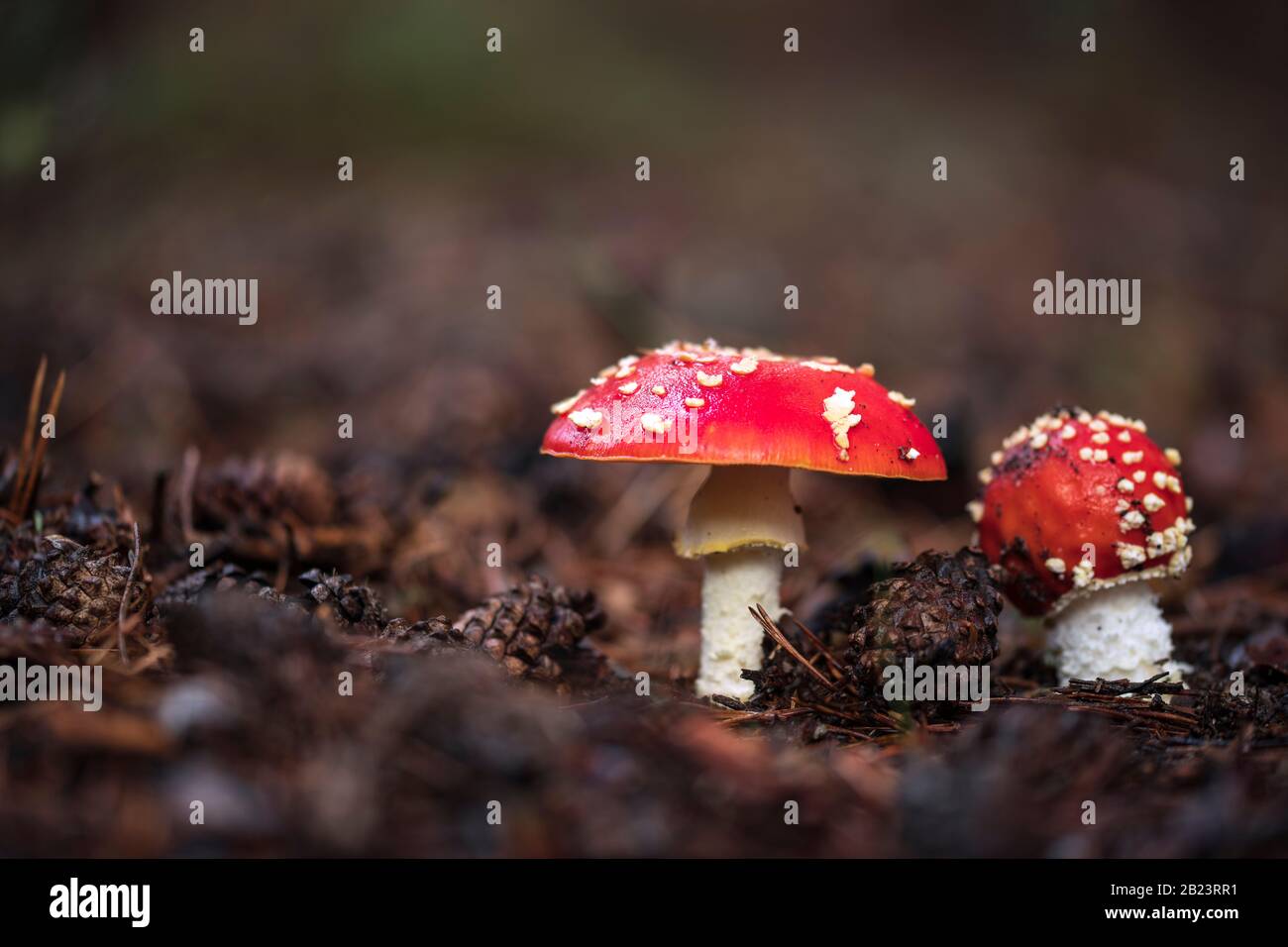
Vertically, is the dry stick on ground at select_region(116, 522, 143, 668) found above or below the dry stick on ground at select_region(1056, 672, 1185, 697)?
above

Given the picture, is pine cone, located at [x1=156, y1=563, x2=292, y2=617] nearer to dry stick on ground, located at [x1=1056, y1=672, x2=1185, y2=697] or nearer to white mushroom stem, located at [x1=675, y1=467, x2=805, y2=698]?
white mushroom stem, located at [x1=675, y1=467, x2=805, y2=698]

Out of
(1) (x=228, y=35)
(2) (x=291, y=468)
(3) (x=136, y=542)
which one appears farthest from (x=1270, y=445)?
(1) (x=228, y=35)

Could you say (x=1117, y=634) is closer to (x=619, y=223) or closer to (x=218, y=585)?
(x=218, y=585)

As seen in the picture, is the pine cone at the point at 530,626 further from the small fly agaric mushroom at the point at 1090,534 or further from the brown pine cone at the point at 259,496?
the small fly agaric mushroom at the point at 1090,534

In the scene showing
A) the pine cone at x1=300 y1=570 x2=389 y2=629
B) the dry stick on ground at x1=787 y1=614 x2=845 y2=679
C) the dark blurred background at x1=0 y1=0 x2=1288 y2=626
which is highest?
the dark blurred background at x1=0 y1=0 x2=1288 y2=626

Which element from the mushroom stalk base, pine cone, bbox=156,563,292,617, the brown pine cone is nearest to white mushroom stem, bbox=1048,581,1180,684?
the mushroom stalk base

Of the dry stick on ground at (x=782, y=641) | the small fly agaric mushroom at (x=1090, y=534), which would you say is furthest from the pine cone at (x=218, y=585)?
the small fly agaric mushroom at (x=1090, y=534)
